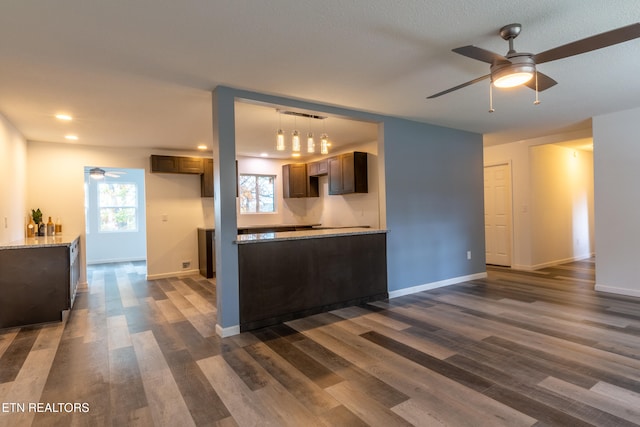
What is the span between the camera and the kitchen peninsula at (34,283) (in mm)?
3527

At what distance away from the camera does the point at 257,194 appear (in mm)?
7402

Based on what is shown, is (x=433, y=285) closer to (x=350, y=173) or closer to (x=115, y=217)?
(x=350, y=173)

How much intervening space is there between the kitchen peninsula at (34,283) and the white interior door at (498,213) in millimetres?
7134

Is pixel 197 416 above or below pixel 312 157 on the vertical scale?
below

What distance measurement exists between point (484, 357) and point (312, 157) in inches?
211

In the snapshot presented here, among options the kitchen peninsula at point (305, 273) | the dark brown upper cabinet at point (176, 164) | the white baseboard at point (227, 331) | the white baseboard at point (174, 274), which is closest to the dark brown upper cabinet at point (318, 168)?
the dark brown upper cabinet at point (176, 164)

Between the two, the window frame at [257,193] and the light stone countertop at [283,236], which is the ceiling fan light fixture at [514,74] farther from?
the window frame at [257,193]

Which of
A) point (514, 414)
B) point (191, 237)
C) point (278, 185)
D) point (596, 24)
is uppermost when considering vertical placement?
point (596, 24)

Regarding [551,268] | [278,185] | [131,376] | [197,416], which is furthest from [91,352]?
[551,268]

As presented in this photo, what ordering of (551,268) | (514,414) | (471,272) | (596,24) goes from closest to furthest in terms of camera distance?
1. (514,414)
2. (596,24)
3. (471,272)
4. (551,268)

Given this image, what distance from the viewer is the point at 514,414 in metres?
1.92

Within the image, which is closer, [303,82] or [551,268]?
[303,82]

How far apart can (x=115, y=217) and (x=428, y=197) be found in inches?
308

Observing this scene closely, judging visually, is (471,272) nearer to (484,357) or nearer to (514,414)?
(484,357)
